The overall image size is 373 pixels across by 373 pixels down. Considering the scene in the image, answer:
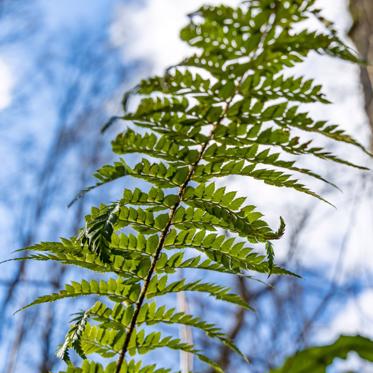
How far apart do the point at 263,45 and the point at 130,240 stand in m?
0.34

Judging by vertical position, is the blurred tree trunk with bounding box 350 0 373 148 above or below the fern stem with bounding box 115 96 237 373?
above

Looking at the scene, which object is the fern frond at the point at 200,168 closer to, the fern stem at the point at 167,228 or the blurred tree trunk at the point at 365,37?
the fern stem at the point at 167,228

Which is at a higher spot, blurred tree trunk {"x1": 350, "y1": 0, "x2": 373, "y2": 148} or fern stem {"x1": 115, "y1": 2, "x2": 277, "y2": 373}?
blurred tree trunk {"x1": 350, "y1": 0, "x2": 373, "y2": 148}

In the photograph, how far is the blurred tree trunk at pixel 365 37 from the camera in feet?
7.78

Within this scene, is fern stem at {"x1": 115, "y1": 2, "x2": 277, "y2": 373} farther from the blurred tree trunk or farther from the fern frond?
the blurred tree trunk

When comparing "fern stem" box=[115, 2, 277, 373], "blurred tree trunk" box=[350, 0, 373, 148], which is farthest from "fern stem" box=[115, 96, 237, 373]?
"blurred tree trunk" box=[350, 0, 373, 148]

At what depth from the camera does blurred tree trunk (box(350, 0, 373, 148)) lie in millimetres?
2371

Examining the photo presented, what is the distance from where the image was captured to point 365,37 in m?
2.45

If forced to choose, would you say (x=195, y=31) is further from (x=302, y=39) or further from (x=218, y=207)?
(x=218, y=207)

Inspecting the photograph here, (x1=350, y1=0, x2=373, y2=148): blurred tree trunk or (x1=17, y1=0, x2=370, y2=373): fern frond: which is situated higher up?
(x1=350, y1=0, x2=373, y2=148): blurred tree trunk

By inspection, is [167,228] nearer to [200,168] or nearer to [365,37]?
[200,168]

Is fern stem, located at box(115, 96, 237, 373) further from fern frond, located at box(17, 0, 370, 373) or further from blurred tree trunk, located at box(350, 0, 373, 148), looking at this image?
blurred tree trunk, located at box(350, 0, 373, 148)

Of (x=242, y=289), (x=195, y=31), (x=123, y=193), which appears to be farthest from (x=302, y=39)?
(x=242, y=289)

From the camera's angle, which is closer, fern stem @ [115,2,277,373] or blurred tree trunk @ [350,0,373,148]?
fern stem @ [115,2,277,373]
